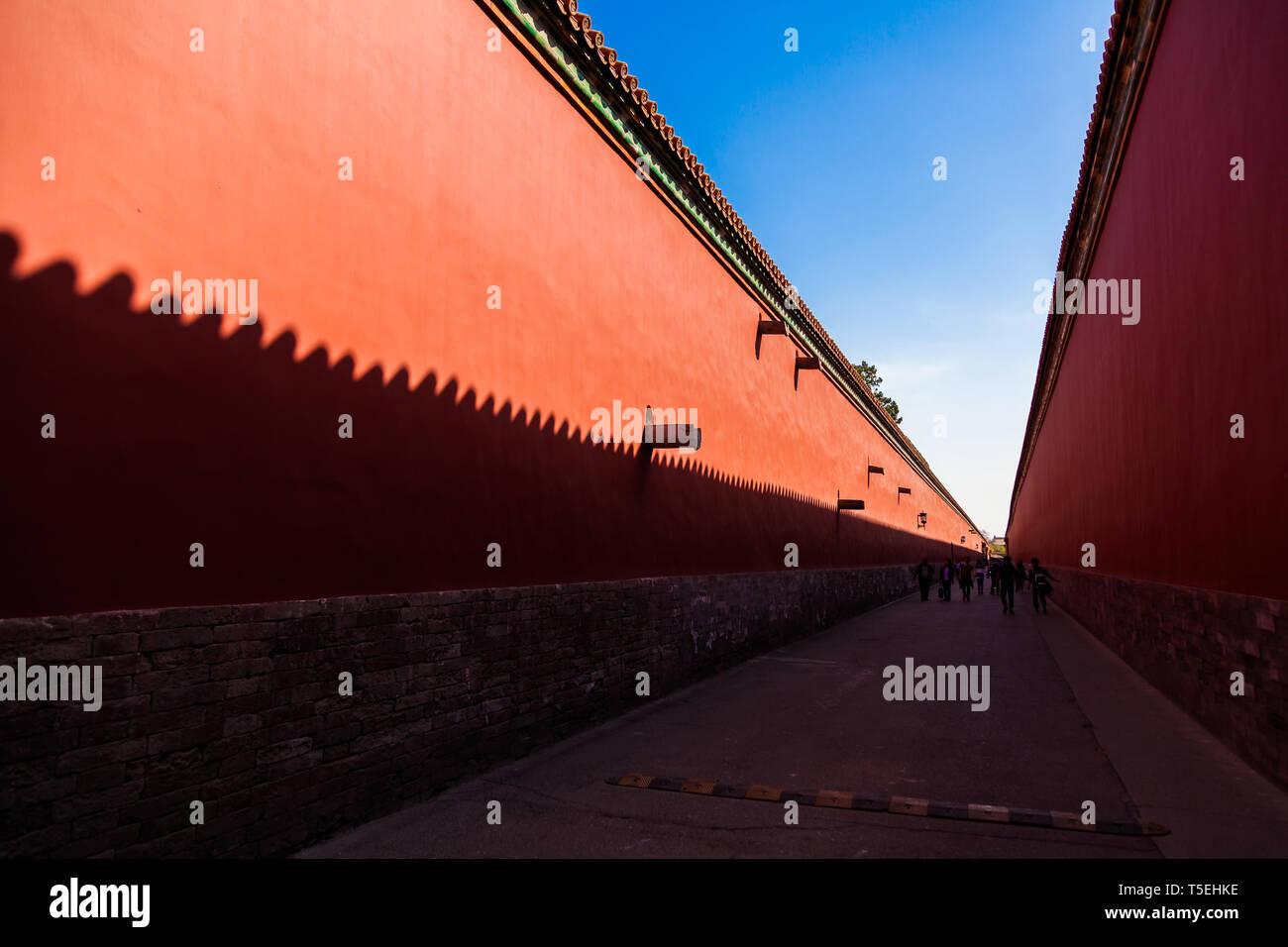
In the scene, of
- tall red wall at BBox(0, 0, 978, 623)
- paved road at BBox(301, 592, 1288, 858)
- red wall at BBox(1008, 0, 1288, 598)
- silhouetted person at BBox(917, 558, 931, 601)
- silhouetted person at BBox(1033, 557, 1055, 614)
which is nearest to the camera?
tall red wall at BBox(0, 0, 978, 623)

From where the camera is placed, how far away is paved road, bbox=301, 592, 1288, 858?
14.5 feet

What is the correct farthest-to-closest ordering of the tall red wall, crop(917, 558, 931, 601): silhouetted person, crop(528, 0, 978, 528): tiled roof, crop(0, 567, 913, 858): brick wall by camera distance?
1. crop(917, 558, 931, 601): silhouetted person
2. crop(528, 0, 978, 528): tiled roof
3. the tall red wall
4. crop(0, 567, 913, 858): brick wall

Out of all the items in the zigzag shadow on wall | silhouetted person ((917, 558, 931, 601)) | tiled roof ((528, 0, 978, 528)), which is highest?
tiled roof ((528, 0, 978, 528))

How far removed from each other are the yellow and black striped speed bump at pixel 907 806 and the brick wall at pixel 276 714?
131cm

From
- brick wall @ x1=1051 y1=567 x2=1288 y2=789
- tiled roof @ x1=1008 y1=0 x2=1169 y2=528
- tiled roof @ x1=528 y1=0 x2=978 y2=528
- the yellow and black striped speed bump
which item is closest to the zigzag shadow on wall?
the yellow and black striped speed bump

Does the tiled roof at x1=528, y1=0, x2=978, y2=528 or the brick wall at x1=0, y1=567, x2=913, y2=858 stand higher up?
the tiled roof at x1=528, y1=0, x2=978, y2=528

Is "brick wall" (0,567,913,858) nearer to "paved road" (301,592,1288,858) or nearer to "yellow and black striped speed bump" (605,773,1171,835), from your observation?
"paved road" (301,592,1288,858)

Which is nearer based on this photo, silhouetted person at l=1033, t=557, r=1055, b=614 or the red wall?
the red wall

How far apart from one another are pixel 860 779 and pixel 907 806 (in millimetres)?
717

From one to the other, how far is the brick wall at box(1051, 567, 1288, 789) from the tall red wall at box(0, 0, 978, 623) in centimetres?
536

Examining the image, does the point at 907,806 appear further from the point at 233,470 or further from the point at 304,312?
the point at 304,312
